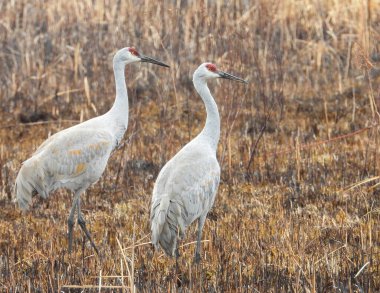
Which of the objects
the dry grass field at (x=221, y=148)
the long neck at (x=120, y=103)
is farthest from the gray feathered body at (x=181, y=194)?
the long neck at (x=120, y=103)

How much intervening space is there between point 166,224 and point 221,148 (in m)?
3.54

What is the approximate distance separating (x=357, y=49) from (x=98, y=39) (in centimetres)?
581

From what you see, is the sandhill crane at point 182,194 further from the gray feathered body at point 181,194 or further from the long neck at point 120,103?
the long neck at point 120,103

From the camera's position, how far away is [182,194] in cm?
479

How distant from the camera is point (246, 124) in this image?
8797 millimetres

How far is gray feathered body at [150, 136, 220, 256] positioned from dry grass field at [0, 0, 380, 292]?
19 centimetres

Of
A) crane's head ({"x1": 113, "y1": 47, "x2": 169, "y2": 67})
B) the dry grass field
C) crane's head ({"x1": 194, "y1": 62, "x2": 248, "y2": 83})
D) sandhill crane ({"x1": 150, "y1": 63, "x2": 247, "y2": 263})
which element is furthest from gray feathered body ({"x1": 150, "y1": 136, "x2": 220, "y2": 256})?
crane's head ({"x1": 113, "y1": 47, "x2": 169, "y2": 67})

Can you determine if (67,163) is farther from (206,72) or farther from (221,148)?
(221,148)

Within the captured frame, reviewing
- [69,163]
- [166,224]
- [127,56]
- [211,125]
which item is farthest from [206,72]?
[166,224]

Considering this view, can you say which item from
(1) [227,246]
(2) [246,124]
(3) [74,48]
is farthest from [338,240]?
(3) [74,48]

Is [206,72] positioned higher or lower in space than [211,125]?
higher

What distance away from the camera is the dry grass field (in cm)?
432

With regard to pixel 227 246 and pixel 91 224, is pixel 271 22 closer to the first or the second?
pixel 91 224

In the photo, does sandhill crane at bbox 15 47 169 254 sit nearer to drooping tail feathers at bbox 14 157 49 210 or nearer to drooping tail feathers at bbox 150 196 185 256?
drooping tail feathers at bbox 14 157 49 210
